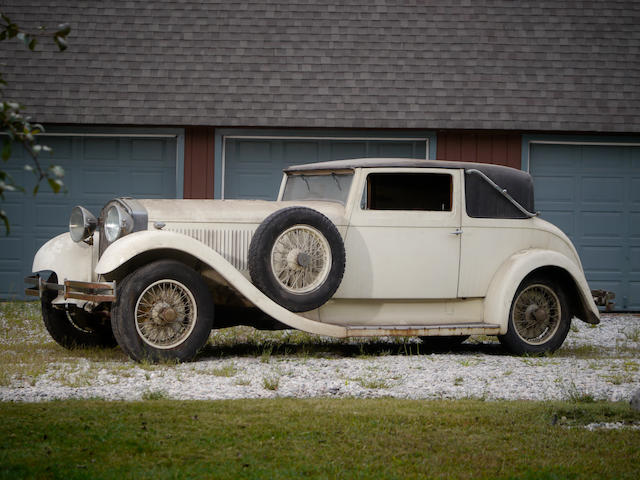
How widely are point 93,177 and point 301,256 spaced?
23.6ft

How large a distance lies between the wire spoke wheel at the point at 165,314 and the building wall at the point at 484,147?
24.3 ft

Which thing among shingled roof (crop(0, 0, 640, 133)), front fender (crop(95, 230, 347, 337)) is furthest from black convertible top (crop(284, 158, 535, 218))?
shingled roof (crop(0, 0, 640, 133))

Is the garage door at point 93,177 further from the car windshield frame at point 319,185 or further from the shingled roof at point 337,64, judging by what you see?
the car windshield frame at point 319,185

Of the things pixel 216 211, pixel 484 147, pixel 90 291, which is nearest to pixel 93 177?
pixel 484 147

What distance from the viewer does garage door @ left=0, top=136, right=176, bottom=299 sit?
14.1 meters

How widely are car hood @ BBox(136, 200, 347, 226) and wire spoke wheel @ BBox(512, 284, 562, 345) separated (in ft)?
6.40

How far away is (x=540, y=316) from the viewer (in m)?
8.92

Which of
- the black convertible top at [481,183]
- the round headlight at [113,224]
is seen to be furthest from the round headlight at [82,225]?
the black convertible top at [481,183]

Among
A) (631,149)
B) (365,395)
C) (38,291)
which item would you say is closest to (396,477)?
(365,395)

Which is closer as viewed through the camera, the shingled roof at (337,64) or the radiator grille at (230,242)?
the radiator grille at (230,242)

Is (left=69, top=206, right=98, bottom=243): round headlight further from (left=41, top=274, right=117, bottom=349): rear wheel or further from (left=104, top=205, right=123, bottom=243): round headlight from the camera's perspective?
(left=41, top=274, right=117, bottom=349): rear wheel

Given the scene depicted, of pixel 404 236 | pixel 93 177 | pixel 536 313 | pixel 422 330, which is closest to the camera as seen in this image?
pixel 422 330

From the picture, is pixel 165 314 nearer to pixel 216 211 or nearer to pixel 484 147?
pixel 216 211

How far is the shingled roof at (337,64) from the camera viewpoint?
13883mm
